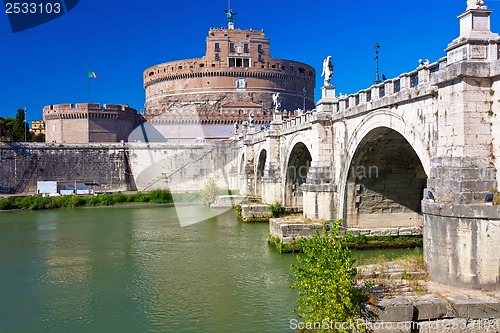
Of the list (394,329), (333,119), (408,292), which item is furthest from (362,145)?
(394,329)

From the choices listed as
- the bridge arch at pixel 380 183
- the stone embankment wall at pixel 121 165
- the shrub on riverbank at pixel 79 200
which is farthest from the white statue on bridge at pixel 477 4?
the stone embankment wall at pixel 121 165

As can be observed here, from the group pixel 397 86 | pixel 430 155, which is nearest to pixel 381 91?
pixel 397 86

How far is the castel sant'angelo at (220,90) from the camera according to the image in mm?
57500

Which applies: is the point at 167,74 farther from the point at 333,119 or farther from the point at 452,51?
the point at 452,51

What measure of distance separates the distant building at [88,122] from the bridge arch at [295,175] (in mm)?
32211

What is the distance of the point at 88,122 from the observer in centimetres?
5206

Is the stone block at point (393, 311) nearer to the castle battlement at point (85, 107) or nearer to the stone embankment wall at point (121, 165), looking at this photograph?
the stone embankment wall at point (121, 165)

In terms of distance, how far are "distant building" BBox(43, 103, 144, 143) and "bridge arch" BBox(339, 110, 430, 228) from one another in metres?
40.1

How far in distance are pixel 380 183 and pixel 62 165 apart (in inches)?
1363

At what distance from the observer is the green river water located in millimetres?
10555

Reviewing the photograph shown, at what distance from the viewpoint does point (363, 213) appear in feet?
55.5

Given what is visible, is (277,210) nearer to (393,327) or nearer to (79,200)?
(393,327)

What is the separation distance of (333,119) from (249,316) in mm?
8742

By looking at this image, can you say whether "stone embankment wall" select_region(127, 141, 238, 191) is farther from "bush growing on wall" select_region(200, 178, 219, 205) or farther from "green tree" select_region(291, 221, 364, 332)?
"green tree" select_region(291, 221, 364, 332)
